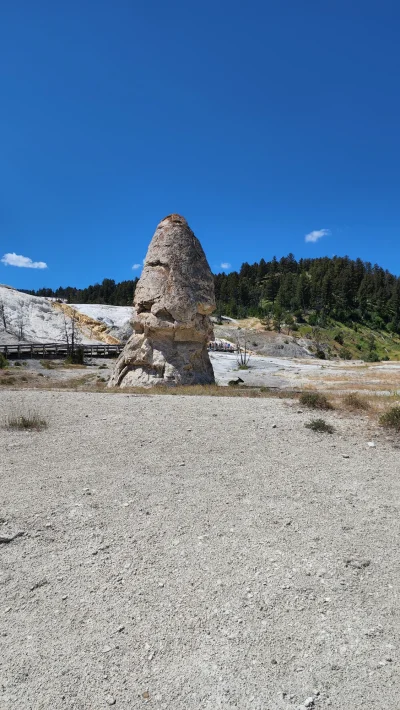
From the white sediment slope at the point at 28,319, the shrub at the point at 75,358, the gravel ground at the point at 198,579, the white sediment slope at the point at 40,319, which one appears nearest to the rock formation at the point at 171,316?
the gravel ground at the point at 198,579

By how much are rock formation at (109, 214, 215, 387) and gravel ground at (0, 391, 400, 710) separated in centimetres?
1283

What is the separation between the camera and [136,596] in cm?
411

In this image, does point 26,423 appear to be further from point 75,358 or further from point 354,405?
point 75,358

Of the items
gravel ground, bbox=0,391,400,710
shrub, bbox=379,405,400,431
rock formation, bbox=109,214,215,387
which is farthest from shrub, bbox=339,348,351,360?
gravel ground, bbox=0,391,400,710

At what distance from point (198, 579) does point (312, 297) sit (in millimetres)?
111725

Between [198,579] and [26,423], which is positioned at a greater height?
[26,423]

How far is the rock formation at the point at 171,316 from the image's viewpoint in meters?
21.1

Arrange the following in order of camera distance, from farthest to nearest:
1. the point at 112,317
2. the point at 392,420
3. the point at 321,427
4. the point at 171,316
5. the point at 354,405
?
the point at 112,317, the point at 171,316, the point at 354,405, the point at 392,420, the point at 321,427

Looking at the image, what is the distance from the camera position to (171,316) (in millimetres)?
21484

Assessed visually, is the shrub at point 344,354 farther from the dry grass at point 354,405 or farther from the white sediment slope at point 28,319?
the dry grass at point 354,405

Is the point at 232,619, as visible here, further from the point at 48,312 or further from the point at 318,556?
the point at 48,312

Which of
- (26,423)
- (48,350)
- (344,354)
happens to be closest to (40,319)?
(48,350)

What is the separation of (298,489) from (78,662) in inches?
164

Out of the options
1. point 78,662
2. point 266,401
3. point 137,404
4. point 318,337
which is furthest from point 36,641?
point 318,337
